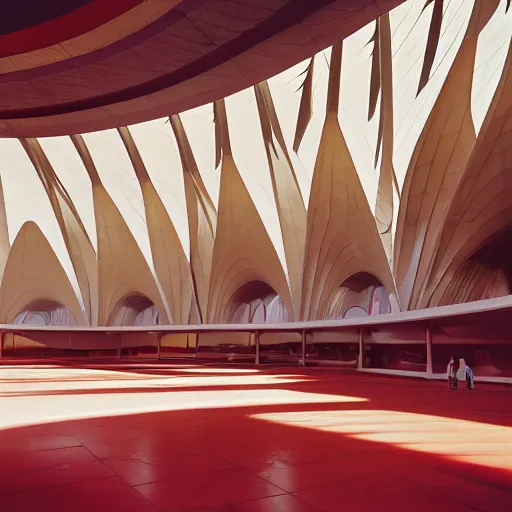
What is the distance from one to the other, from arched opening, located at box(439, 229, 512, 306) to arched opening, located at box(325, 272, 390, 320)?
5818 millimetres

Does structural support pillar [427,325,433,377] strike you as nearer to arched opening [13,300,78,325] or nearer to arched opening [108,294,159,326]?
arched opening [108,294,159,326]

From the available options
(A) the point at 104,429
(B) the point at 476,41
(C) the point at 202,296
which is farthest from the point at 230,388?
(C) the point at 202,296

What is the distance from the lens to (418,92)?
17.7m

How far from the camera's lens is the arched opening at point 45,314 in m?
36.7

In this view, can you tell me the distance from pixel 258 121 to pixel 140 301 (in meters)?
18.3

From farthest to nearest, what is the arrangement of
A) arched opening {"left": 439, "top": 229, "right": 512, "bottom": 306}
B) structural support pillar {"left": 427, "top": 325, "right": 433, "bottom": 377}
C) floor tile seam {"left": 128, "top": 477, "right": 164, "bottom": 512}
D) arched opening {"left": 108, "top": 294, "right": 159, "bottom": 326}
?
arched opening {"left": 108, "top": 294, "right": 159, "bottom": 326} < arched opening {"left": 439, "top": 229, "right": 512, "bottom": 306} < structural support pillar {"left": 427, "top": 325, "right": 433, "bottom": 377} < floor tile seam {"left": 128, "top": 477, "right": 164, "bottom": 512}

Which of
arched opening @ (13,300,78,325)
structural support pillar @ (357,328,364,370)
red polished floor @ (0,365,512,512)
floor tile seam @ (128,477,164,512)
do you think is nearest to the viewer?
floor tile seam @ (128,477,164,512)

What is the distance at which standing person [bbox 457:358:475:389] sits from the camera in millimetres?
11953

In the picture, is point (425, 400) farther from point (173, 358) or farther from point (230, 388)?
point (173, 358)

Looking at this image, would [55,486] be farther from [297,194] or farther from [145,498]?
[297,194]

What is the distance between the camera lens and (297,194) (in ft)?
78.3

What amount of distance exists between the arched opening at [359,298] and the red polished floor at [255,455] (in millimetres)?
17245

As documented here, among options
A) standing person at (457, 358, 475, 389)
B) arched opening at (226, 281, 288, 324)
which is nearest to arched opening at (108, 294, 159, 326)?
arched opening at (226, 281, 288, 324)

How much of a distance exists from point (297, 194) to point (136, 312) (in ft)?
63.4
